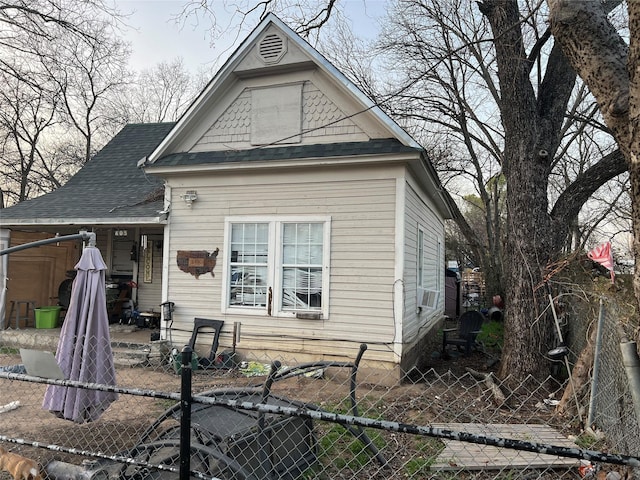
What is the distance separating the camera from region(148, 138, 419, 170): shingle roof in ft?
25.7

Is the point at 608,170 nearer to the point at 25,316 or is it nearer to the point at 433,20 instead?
the point at 433,20

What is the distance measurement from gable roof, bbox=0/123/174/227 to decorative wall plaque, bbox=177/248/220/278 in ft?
3.07

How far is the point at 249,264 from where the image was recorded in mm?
8688

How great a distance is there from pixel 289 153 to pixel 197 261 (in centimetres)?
289

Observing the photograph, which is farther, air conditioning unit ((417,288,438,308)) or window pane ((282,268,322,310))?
air conditioning unit ((417,288,438,308))

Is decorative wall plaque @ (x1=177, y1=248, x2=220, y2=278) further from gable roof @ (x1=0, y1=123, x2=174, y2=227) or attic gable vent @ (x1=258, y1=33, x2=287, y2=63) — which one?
attic gable vent @ (x1=258, y1=33, x2=287, y2=63)

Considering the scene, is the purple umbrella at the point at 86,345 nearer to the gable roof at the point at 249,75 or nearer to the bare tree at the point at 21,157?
the gable roof at the point at 249,75

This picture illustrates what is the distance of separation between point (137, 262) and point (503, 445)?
39.4ft

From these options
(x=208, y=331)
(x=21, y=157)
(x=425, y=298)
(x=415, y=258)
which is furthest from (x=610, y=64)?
(x=21, y=157)

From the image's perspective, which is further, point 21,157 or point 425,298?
point 21,157

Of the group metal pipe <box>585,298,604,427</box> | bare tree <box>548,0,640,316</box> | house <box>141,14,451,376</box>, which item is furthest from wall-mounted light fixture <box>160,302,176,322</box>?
bare tree <box>548,0,640,316</box>

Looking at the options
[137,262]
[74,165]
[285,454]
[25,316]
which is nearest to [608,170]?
[285,454]

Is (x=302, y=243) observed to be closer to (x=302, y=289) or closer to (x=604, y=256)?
(x=302, y=289)

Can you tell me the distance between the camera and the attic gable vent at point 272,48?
8.51m
